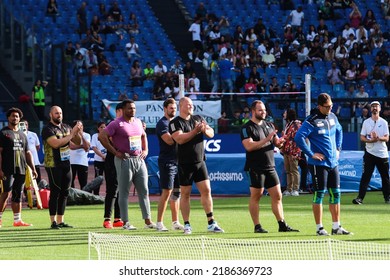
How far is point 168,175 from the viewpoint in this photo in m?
17.1

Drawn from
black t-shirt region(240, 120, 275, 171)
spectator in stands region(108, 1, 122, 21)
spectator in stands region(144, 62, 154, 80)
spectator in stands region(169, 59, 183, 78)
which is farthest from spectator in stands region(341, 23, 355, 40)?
black t-shirt region(240, 120, 275, 171)

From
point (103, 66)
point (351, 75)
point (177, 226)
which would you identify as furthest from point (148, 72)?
point (177, 226)

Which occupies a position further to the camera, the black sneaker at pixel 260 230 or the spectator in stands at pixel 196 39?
the spectator in stands at pixel 196 39

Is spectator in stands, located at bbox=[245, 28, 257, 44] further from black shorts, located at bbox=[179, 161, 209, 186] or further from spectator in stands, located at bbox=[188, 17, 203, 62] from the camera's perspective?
black shorts, located at bbox=[179, 161, 209, 186]

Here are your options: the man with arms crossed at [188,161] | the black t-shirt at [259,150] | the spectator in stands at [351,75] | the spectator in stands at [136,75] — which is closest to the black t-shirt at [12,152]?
the man with arms crossed at [188,161]

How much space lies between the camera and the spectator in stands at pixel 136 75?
37094mm

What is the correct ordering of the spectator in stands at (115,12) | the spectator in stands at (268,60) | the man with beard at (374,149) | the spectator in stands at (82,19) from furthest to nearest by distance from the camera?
the spectator in stands at (115,12) < the spectator in stands at (82,19) < the spectator in stands at (268,60) < the man with beard at (374,149)

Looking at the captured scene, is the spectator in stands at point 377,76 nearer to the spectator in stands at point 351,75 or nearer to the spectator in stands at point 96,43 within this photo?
the spectator in stands at point 351,75

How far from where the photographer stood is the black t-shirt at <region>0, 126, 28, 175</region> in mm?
18391

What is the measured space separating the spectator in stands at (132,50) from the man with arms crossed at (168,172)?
21737 millimetres

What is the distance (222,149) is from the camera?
3219cm

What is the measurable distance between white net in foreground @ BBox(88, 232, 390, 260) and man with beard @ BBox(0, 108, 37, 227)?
4093 mm

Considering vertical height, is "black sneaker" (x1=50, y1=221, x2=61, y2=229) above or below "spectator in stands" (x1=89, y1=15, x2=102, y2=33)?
below

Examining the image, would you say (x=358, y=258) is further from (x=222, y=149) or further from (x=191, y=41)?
(x=191, y=41)
